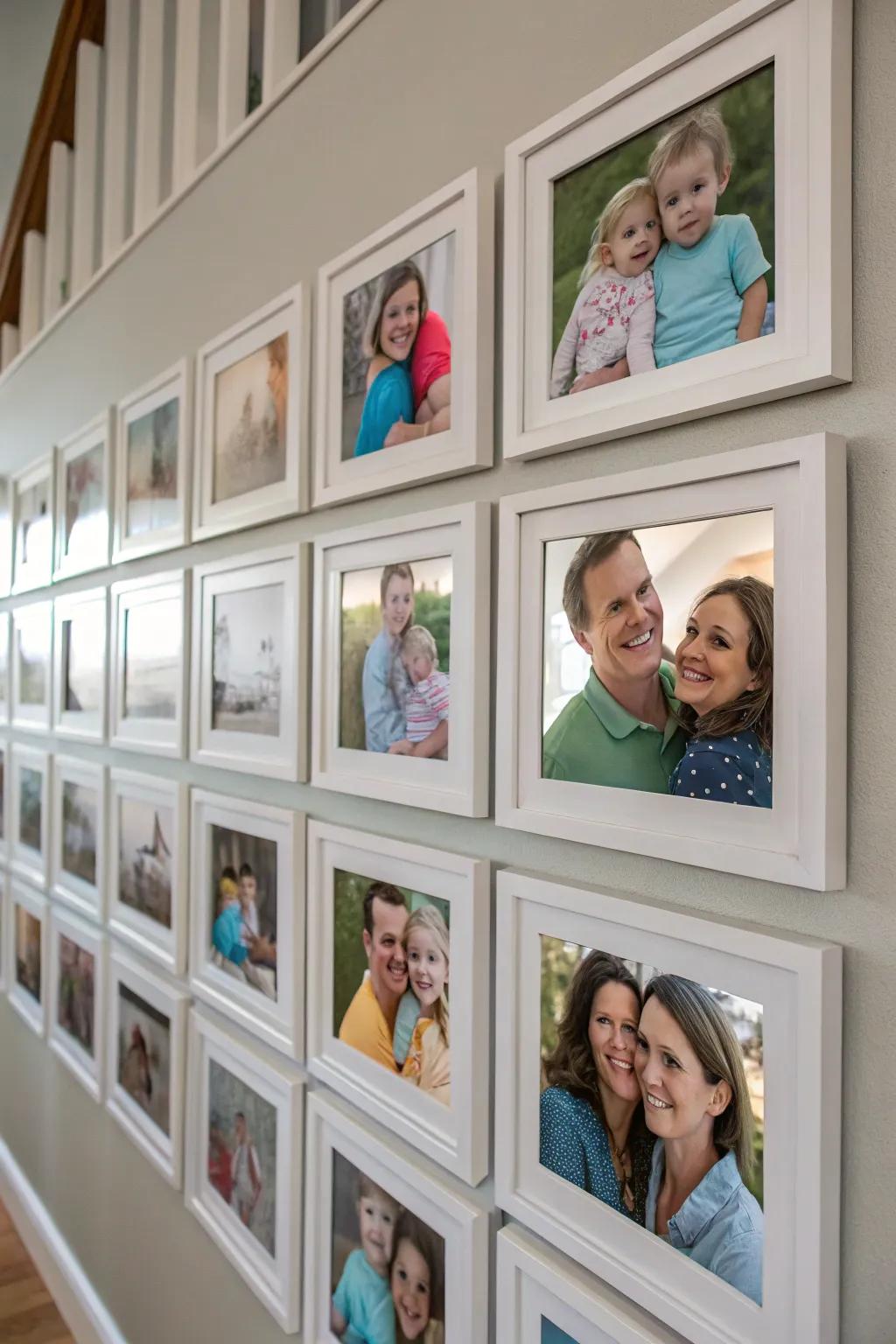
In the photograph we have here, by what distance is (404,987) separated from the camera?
1.14m

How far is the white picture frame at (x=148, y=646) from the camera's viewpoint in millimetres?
1760

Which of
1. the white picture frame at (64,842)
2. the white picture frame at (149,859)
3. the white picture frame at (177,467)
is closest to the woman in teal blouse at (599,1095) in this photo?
the white picture frame at (149,859)

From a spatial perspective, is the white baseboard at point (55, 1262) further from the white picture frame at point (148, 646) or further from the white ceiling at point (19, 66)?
the white ceiling at point (19, 66)

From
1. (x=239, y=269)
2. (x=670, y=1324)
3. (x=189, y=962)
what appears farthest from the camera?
(x=189, y=962)

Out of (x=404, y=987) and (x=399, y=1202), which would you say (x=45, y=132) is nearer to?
(x=404, y=987)

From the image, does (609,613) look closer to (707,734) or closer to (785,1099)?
(707,734)

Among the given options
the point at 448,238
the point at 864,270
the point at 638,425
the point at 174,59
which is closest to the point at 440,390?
the point at 448,238

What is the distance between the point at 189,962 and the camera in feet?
5.66

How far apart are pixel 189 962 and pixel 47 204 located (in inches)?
85.2

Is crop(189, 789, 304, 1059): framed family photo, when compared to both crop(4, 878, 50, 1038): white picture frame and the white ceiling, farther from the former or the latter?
the white ceiling

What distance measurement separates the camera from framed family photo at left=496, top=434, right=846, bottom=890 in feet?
2.25

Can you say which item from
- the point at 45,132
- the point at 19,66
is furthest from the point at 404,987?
the point at 19,66

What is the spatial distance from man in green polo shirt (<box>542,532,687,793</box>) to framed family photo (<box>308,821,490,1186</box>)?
209 millimetres

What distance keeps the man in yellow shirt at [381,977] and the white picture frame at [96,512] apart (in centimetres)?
125
